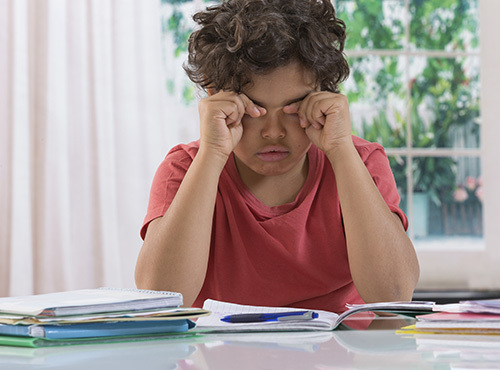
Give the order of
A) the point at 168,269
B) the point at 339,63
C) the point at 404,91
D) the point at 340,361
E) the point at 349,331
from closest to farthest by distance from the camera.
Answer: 1. the point at 340,361
2. the point at 349,331
3. the point at 168,269
4. the point at 339,63
5. the point at 404,91

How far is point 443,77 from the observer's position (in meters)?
2.56

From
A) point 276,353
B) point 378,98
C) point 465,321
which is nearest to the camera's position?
point 276,353

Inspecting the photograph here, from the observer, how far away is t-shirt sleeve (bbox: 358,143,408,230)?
133 centimetres

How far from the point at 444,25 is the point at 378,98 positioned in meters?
0.40

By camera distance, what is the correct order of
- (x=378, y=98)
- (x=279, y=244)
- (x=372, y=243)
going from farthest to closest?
(x=378, y=98), (x=279, y=244), (x=372, y=243)

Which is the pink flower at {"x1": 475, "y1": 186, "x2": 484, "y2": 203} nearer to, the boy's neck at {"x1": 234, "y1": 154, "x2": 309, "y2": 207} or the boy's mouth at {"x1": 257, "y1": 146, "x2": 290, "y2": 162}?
the boy's neck at {"x1": 234, "y1": 154, "x2": 309, "y2": 207}

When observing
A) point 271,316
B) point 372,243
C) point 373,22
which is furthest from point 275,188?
point 373,22

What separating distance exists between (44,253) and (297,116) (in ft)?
4.85

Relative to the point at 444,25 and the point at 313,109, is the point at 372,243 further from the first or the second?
the point at 444,25

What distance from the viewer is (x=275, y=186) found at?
1.38 m

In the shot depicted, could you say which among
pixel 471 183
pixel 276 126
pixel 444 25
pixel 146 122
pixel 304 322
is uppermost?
pixel 444 25

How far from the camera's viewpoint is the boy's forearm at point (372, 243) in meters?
1.18

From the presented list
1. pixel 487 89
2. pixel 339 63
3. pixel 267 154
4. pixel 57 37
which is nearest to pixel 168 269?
pixel 267 154

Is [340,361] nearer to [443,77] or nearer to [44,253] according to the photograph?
[44,253]
